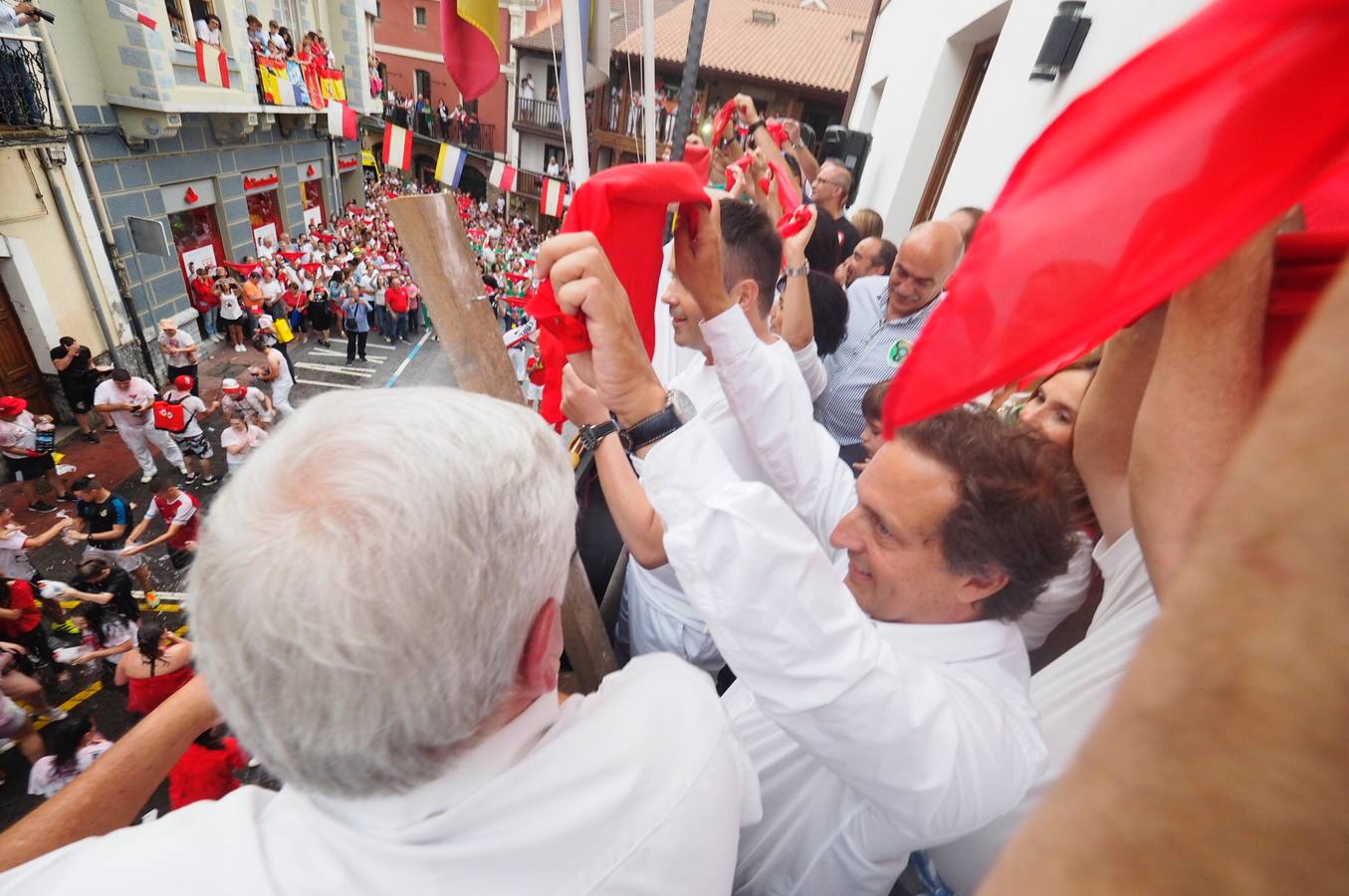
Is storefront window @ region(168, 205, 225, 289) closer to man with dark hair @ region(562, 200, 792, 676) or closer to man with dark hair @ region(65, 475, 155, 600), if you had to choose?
man with dark hair @ region(65, 475, 155, 600)

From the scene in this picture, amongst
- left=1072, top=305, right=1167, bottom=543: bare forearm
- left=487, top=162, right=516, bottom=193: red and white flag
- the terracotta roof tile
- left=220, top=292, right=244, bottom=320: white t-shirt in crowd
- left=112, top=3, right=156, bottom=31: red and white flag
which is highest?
the terracotta roof tile

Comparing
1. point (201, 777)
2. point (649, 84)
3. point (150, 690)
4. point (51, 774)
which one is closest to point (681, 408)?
point (649, 84)

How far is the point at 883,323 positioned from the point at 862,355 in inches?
8.6

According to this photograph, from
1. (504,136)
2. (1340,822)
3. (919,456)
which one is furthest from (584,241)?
(504,136)

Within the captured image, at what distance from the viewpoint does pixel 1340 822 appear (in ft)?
0.64

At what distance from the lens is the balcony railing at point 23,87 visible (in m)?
7.24

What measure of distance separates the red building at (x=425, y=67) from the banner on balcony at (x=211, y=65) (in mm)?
16910

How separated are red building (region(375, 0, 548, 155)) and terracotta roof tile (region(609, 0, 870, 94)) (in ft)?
27.1

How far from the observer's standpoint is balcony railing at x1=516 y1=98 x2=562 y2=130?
2568cm

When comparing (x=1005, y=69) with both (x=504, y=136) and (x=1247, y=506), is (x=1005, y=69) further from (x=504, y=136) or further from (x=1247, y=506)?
(x=504, y=136)

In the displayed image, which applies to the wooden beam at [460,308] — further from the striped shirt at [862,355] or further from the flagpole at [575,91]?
the striped shirt at [862,355]

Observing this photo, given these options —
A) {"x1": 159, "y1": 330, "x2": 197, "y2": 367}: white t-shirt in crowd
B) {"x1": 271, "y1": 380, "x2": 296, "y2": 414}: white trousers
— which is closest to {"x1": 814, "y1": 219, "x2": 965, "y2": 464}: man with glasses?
{"x1": 271, "y1": 380, "x2": 296, "y2": 414}: white trousers

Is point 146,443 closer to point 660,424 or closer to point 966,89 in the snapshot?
point 660,424

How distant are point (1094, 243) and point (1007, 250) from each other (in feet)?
0.27
